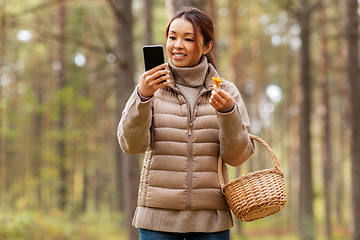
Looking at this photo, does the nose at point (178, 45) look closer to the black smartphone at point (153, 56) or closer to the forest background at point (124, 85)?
the black smartphone at point (153, 56)

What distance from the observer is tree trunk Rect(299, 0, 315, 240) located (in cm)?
992

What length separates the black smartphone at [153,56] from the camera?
2.02 m

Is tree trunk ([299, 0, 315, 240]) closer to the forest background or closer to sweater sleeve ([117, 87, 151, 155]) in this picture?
the forest background

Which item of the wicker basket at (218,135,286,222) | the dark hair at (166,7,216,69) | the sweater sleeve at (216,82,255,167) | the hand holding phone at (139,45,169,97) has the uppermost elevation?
the dark hair at (166,7,216,69)


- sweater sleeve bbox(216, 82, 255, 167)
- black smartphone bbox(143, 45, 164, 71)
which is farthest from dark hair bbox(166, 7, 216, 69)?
sweater sleeve bbox(216, 82, 255, 167)

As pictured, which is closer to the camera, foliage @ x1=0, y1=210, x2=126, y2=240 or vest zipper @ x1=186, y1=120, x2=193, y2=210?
vest zipper @ x1=186, y1=120, x2=193, y2=210

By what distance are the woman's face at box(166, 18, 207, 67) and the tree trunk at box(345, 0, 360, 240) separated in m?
6.14

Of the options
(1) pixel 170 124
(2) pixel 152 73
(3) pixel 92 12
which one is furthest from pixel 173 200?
(3) pixel 92 12

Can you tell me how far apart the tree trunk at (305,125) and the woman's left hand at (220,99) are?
27.9 feet

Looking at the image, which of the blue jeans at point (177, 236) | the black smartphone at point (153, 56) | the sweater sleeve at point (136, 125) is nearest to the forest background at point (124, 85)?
the black smartphone at point (153, 56)

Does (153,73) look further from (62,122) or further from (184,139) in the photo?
(62,122)

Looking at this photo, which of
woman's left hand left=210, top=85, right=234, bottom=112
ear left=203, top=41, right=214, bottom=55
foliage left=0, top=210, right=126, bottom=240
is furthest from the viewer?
foliage left=0, top=210, right=126, bottom=240

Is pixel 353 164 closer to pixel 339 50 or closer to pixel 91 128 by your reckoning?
pixel 339 50

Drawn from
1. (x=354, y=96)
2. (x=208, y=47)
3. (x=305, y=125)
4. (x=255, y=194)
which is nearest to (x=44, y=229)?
(x=305, y=125)
